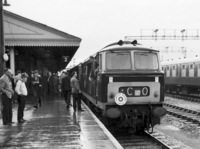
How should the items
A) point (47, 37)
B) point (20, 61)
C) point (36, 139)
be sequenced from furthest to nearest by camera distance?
point (20, 61) < point (47, 37) < point (36, 139)

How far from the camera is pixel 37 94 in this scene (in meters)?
15.1

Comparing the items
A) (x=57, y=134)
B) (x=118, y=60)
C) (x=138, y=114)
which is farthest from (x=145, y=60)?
(x=57, y=134)

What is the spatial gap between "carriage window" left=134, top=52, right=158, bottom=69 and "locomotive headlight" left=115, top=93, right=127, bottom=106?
1213 mm

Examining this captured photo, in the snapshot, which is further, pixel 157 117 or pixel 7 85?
pixel 157 117

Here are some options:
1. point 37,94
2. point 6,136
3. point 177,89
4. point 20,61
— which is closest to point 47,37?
point 37,94

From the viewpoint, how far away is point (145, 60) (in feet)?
36.1

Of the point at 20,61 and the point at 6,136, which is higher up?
the point at 20,61

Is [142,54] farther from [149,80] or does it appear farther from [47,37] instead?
[47,37]

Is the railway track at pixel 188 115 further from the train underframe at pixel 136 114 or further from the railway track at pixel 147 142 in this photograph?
the train underframe at pixel 136 114

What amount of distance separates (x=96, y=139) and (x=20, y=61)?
16.3m

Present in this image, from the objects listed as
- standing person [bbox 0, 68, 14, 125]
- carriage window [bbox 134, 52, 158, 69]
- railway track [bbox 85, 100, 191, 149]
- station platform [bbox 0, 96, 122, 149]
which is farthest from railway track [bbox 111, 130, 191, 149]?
standing person [bbox 0, 68, 14, 125]

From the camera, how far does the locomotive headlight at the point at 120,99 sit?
33.6 ft

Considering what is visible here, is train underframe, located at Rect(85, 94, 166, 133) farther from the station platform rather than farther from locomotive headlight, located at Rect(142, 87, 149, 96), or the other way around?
the station platform

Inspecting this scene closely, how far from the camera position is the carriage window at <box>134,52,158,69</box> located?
11.0 m
